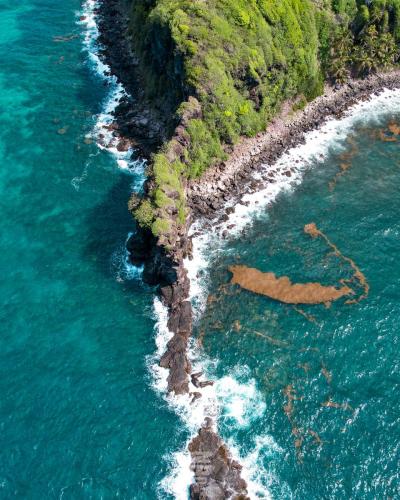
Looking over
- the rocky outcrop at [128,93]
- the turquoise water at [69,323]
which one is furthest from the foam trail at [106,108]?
the turquoise water at [69,323]

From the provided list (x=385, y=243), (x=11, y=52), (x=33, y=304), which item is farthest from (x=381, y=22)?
(x=33, y=304)

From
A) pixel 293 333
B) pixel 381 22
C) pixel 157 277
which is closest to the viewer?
pixel 293 333

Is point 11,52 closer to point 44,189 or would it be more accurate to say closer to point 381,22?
point 44,189

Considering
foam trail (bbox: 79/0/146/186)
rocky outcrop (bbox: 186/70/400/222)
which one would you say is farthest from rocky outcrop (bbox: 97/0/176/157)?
rocky outcrop (bbox: 186/70/400/222)

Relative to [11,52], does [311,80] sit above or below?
above

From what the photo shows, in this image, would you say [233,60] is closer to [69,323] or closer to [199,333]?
[199,333]

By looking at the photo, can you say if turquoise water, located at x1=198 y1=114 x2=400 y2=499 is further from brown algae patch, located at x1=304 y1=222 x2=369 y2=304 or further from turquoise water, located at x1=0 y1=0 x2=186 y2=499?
turquoise water, located at x1=0 y1=0 x2=186 y2=499

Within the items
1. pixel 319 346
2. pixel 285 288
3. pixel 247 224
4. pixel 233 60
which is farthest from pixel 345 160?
pixel 319 346

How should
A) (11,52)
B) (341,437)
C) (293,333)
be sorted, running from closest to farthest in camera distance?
1. (341,437)
2. (293,333)
3. (11,52)
